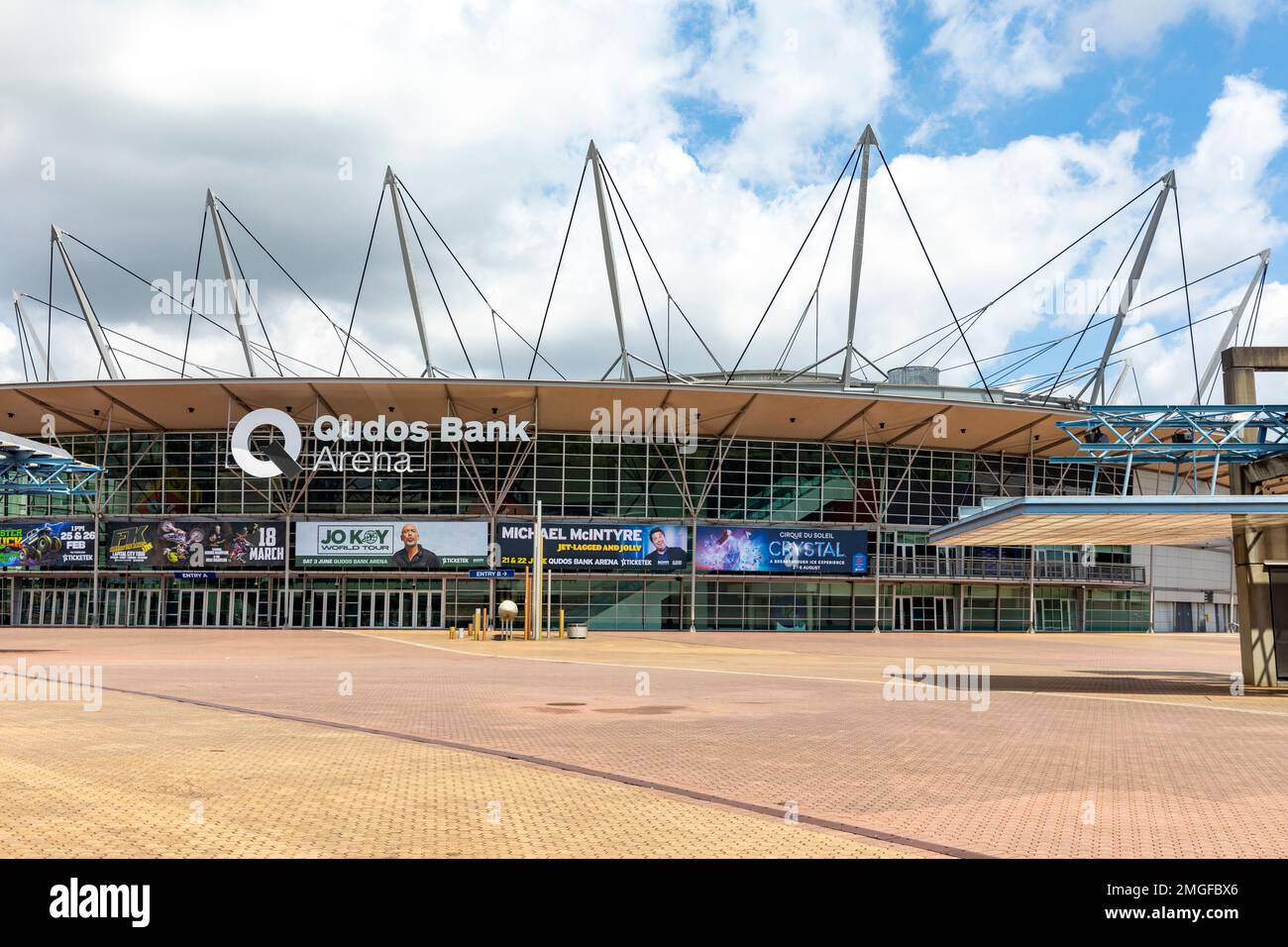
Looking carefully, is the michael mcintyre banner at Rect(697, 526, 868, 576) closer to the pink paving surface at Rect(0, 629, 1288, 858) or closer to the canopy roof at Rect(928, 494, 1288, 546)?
the pink paving surface at Rect(0, 629, 1288, 858)

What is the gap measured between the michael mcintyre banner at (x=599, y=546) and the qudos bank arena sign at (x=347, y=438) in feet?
17.1

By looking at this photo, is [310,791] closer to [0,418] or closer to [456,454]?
[456,454]

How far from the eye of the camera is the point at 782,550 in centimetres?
5716

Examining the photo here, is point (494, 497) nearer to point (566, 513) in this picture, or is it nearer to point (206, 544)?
point (566, 513)

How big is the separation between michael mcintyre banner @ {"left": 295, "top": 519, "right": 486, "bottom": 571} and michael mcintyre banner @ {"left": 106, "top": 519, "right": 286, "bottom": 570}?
149 cm

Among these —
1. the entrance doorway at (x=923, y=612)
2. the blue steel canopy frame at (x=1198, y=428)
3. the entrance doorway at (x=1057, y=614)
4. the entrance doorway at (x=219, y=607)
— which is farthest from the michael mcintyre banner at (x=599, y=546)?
the blue steel canopy frame at (x=1198, y=428)

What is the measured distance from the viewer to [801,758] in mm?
11641

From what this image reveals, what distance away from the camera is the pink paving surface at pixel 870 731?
8.70m

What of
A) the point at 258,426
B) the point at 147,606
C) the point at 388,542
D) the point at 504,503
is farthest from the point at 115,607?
the point at 504,503

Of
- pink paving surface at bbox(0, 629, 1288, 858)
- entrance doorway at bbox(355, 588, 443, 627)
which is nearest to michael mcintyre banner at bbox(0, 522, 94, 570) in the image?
entrance doorway at bbox(355, 588, 443, 627)

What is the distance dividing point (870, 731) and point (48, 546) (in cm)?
5495
